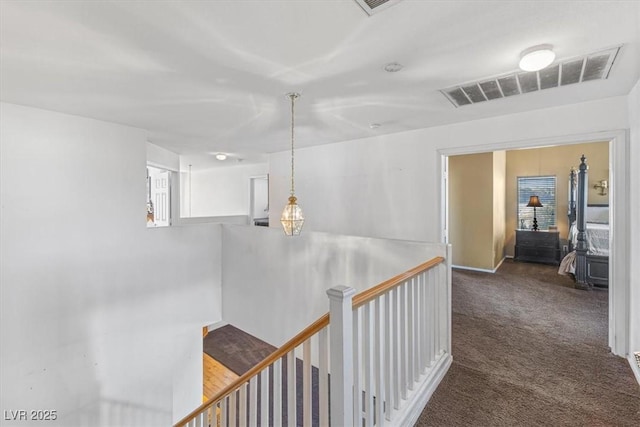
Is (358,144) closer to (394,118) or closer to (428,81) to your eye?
(394,118)

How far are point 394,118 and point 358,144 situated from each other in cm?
110

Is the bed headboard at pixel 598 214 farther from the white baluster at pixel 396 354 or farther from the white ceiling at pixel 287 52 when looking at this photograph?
the white baluster at pixel 396 354

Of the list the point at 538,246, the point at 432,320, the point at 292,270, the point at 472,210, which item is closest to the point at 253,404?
the point at 432,320

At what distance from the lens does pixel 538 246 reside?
254 inches

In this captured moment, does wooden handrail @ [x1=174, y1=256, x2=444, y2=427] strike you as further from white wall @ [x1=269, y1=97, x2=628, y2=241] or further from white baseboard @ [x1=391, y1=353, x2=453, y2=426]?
white wall @ [x1=269, y1=97, x2=628, y2=241]

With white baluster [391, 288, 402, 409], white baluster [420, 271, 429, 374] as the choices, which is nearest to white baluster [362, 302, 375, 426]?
white baluster [391, 288, 402, 409]

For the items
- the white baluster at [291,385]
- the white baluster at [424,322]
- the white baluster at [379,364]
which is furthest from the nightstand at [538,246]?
the white baluster at [291,385]

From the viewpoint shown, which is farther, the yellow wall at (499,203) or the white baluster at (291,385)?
the yellow wall at (499,203)

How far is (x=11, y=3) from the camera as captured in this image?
1.46 metres

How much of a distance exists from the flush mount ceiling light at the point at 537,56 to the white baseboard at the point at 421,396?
230 centimetres

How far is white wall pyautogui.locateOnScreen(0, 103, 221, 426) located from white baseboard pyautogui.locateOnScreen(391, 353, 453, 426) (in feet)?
12.1

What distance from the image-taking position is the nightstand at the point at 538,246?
6320 mm

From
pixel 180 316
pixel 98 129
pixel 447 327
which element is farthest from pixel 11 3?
pixel 180 316

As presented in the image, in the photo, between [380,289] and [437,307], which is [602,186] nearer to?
[437,307]
